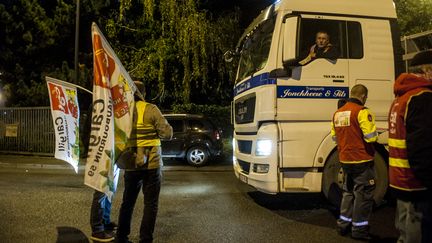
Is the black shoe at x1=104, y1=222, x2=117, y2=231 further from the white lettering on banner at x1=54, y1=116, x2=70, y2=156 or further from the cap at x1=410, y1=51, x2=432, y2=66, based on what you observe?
the cap at x1=410, y1=51, x2=432, y2=66

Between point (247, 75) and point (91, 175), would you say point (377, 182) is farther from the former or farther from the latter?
point (91, 175)

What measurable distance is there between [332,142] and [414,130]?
3160 mm

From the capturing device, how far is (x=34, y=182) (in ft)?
35.2

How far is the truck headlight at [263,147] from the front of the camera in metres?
6.66

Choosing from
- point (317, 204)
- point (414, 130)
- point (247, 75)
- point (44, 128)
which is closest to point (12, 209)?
point (247, 75)

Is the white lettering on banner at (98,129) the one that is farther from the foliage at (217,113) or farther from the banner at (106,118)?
the foliage at (217,113)

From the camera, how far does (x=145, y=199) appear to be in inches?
201

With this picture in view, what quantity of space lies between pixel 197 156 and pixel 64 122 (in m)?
9.06

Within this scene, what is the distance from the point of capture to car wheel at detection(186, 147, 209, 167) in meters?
15.0

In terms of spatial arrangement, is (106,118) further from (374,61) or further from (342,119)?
(374,61)

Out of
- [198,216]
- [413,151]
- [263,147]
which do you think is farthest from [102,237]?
[413,151]

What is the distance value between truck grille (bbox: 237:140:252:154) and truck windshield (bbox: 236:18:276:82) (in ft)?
3.50

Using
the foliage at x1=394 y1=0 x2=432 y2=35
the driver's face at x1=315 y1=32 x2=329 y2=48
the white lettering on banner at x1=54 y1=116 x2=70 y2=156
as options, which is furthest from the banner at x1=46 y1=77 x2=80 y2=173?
the foliage at x1=394 y1=0 x2=432 y2=35

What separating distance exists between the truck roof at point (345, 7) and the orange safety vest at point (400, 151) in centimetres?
331
